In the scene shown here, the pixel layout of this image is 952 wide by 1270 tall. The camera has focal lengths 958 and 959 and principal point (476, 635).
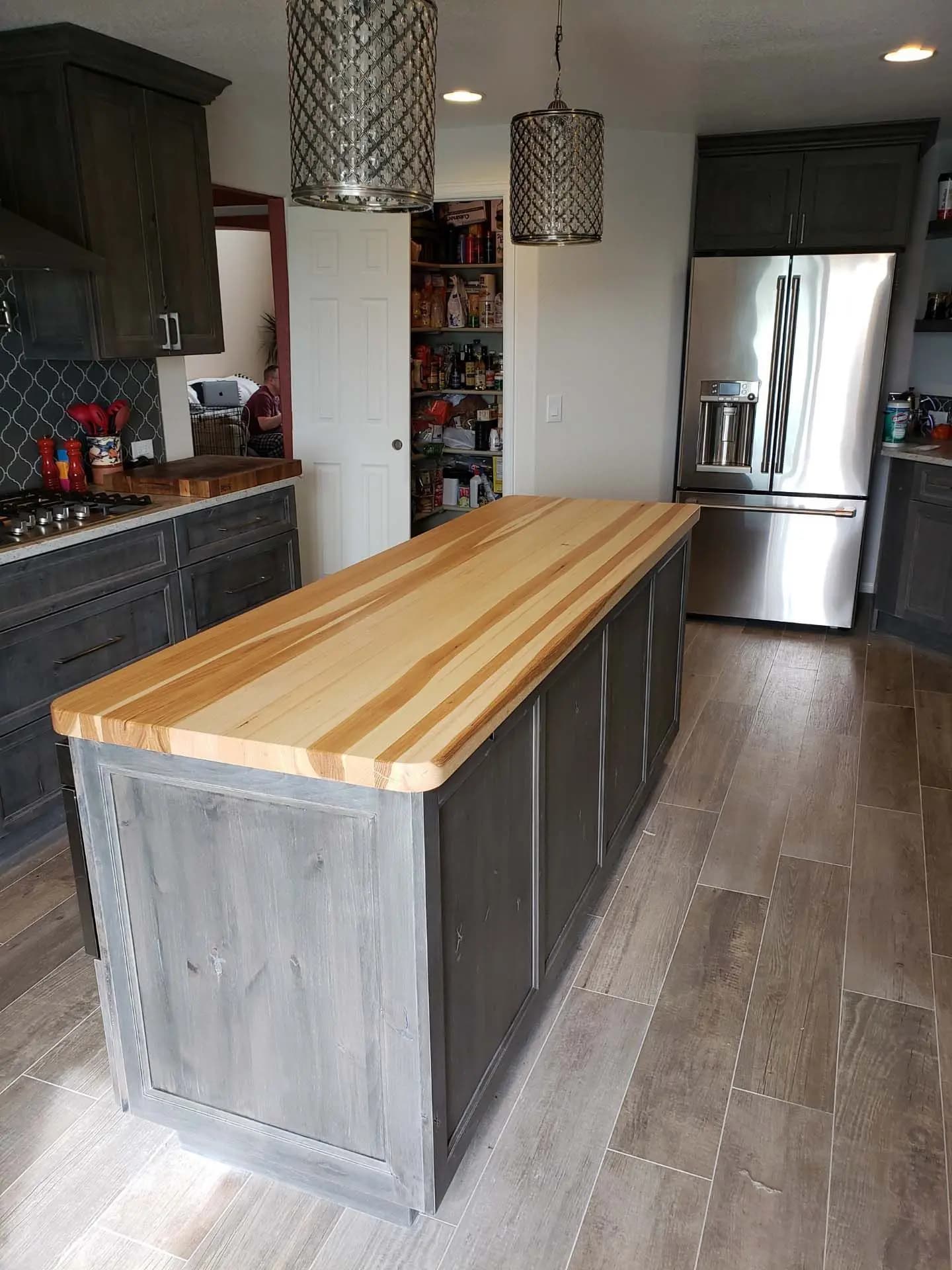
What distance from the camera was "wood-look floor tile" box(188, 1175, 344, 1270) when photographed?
5.24 feet

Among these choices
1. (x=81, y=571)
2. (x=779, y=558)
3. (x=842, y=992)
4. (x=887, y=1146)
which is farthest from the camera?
(x=779, y=558)

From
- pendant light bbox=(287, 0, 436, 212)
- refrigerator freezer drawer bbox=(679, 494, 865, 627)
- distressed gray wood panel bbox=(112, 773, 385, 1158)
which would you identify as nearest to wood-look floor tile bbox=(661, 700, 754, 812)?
refrigerator freezer drawer bbox=(679, 494, 865, 627)

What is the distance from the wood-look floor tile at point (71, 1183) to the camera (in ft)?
5.34

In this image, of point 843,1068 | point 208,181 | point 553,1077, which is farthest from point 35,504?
point 843,1068

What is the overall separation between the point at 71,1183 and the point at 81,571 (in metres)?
1.80

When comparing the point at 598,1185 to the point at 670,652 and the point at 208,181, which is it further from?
the point at 208,181

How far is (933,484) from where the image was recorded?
4.45m

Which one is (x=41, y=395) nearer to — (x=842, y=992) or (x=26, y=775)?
(x=26, y=775)

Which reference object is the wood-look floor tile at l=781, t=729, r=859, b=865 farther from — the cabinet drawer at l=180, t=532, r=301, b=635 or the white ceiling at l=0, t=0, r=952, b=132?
the white ceiling at l=0, t=0, r=952, b=132

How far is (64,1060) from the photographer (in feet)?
6.70

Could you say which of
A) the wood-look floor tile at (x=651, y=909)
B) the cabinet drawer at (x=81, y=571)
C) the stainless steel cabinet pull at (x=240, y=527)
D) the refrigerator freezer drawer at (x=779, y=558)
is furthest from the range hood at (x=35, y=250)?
the refrigerator freezer drawer at (x=779, y=558)

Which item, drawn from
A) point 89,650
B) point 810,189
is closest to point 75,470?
point 89,650

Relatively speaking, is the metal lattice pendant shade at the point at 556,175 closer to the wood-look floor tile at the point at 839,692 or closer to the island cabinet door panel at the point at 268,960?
the island cabinet door panel at the point at 268,960

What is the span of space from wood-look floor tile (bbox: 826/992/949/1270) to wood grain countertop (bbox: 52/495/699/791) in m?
1.07
